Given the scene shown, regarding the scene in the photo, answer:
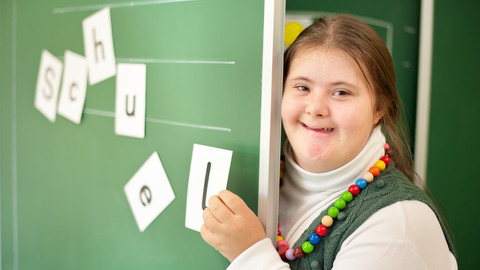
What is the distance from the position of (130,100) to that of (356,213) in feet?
1.99

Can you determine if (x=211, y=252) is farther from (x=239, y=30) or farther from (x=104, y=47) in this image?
(x=104, y=47)

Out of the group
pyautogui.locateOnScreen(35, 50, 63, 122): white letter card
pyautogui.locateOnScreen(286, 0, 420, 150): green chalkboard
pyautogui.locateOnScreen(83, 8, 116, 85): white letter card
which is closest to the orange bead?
pyautogui.locateOnScreen(286, 0, 420, 150): green chalkboard

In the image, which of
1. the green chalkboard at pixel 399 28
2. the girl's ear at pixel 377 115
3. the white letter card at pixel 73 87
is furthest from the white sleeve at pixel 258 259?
the white letter card at pixel 73 87

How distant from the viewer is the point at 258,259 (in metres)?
0.90

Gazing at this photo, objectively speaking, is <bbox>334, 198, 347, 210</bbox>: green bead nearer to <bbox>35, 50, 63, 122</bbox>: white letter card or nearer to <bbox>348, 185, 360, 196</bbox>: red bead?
<bbox>348, 185, 360, 196</bbox>: red bead

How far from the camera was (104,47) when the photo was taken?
1.26 m

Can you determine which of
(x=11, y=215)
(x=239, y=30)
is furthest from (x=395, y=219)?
(x=11, y=215)

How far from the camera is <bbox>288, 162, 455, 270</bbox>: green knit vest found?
2.96ft

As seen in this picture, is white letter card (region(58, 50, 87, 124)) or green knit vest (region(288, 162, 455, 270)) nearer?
green knit vest (region(288, 162, 455, 270))

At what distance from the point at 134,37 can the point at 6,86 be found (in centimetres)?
64

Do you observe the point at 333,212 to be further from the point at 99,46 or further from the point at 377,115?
the point at 99,46

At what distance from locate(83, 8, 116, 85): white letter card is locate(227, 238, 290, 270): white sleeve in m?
0.60

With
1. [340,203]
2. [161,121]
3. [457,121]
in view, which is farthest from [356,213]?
[457,121]

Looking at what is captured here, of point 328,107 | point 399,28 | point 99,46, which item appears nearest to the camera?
point 328,107
